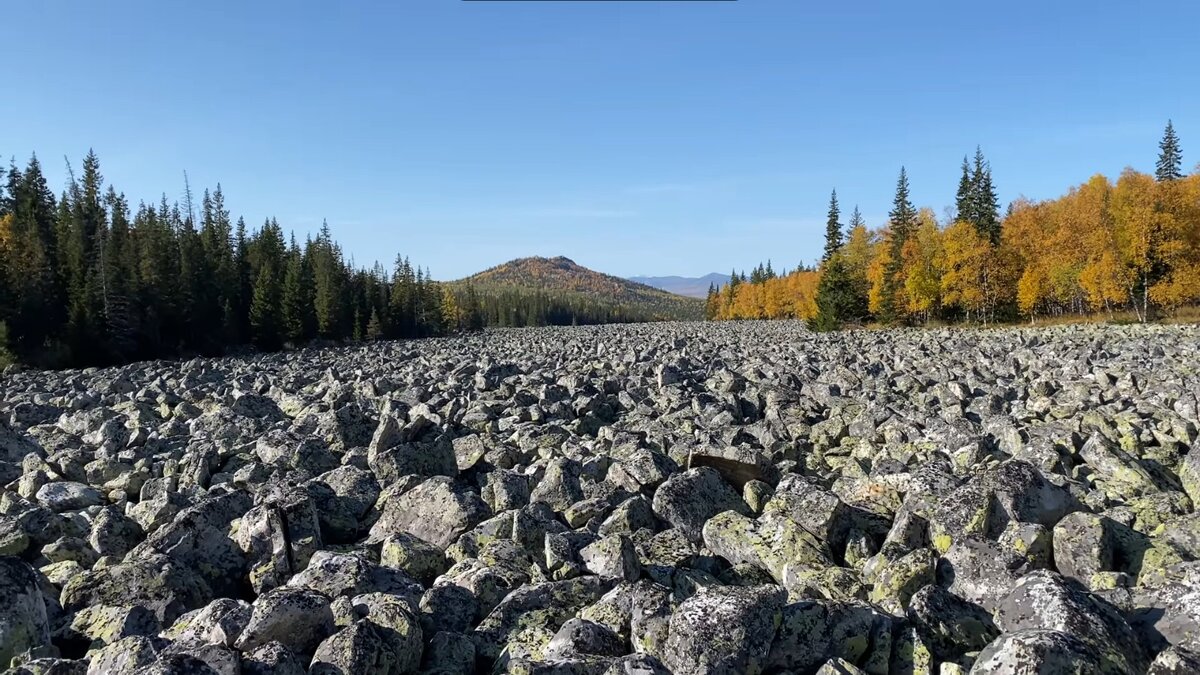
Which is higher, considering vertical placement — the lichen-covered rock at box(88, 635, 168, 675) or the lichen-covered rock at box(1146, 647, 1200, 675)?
the lichen-covered rock at box(88, 635, 168, 675)

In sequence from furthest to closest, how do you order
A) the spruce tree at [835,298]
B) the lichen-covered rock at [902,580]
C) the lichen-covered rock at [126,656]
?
the spruce tree at [835,298] < the lichen-covered rock at [902,580] < the lichen-covered rock at [126,656]

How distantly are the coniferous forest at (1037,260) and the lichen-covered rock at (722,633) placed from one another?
55.6 metres

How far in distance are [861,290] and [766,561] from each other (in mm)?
67794

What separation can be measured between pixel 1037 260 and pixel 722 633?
66.2 m

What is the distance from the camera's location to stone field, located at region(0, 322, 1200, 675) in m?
4.14

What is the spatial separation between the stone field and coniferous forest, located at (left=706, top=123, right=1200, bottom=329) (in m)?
45.8

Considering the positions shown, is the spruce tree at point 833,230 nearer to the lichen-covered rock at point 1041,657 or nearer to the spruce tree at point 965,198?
the spruce tree at point 965,198

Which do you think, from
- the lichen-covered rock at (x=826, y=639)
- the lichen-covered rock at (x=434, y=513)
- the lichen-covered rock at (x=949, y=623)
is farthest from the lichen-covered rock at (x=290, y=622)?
the lichen-covered rock at (x=949, y=623)

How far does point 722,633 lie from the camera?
4.03 meters

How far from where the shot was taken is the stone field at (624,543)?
414 centimetres

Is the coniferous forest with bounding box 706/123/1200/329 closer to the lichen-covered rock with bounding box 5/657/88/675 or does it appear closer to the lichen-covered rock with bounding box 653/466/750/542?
the lichen-covered rock with bounding box 653/466/750/542

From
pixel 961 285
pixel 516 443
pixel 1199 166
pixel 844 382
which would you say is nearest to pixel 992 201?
pixel 961 285

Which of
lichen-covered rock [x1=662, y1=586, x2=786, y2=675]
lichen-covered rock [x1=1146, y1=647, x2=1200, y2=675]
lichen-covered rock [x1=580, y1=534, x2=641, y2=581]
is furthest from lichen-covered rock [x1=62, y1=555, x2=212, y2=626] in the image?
lichen-covered rock [x1=1146, y1=647, x2=1200, y2=675]

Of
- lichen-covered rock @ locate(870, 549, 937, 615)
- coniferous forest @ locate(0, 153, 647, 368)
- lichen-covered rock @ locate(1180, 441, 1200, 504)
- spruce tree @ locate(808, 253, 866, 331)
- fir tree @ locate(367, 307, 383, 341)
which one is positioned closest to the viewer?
lichen-covered rock @ locate(870, 549, 937, 615)
